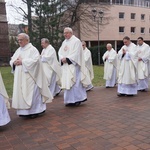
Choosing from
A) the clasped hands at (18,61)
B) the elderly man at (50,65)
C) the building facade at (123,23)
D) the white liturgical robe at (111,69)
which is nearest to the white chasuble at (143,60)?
the white liturgical robe at (111,69)

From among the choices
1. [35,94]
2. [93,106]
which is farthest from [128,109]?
[35,94]

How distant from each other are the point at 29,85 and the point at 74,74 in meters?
1.62

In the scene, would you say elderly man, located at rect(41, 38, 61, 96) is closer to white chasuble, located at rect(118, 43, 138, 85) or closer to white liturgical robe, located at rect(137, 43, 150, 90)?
white chasuble, located at rect(118, 43, 138, 85)

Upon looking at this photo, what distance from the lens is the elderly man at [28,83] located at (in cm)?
564

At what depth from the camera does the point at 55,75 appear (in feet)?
28.3

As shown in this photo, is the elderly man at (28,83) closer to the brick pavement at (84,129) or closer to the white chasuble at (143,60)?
the brick pavement at (84,129)

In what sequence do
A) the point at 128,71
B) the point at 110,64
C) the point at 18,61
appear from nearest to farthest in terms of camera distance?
the point at 18,61 → the point at 128,71 → the point at 110,64

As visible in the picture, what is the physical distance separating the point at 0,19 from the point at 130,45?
21658mm

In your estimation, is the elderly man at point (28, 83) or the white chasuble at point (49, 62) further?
the white chasuble at point (49, 62)

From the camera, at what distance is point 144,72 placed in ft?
31.6

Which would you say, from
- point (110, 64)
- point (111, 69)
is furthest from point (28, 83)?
point (110, 64)

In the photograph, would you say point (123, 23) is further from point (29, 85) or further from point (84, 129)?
point (84, 129)

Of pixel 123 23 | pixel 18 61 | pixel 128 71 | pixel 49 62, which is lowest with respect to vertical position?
pixel 128 71

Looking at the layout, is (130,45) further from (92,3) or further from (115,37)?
(115,37)
